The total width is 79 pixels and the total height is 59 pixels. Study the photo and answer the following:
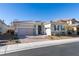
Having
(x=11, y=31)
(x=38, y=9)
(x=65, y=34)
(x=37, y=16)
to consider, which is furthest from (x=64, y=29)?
(x=11, y=31)

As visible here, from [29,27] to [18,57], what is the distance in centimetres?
1056

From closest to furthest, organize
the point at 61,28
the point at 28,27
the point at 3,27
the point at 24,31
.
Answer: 1. the point at 3,27
2. the point at 24,31
3. the point at 28,27
4. the point at 61,28

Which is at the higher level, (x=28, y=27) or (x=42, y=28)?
(x=28, y=27)

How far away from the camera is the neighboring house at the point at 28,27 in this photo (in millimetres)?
15673

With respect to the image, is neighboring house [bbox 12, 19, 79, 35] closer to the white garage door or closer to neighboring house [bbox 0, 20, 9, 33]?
the white garage door

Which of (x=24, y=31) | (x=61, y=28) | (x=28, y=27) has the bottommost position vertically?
(x=24, y=31)

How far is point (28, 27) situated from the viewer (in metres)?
16.3

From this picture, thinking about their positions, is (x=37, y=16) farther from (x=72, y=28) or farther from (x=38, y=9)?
(x=72, y=28)

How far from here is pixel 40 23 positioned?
16.8m

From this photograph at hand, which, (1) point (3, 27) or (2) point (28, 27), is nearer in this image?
(1) point (3, 27)

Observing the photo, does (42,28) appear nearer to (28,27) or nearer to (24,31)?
(28,27)

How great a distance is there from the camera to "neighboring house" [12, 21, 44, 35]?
51.4ft

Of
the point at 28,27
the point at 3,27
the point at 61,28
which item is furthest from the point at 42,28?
the point at 3,27

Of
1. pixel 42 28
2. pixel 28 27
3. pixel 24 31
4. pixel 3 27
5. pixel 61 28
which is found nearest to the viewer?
pixel 3 27
